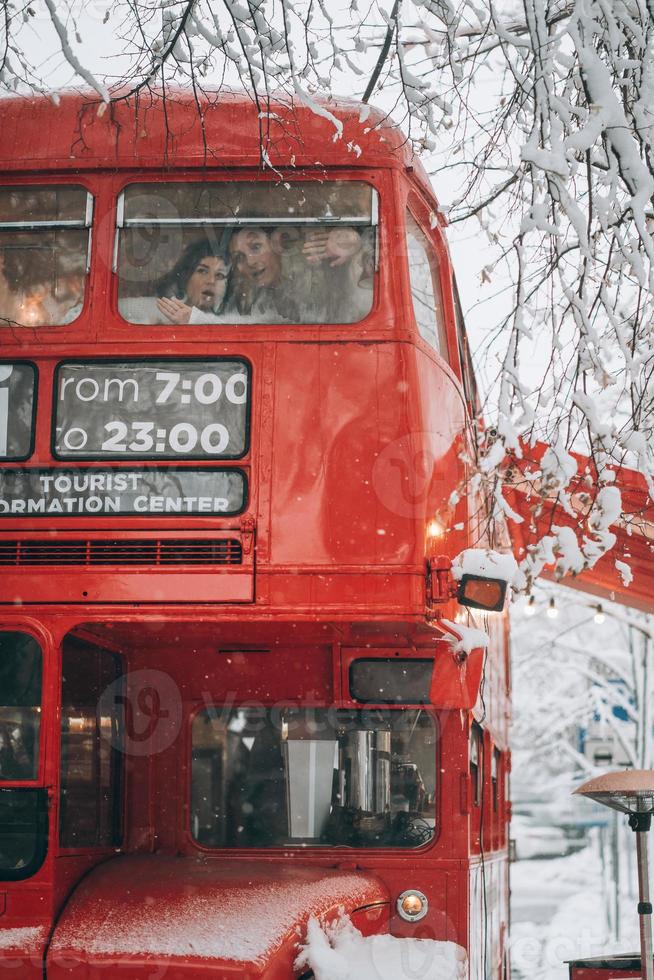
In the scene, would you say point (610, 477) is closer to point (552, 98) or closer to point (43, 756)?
point (552, 98)

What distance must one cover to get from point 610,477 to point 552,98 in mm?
1525

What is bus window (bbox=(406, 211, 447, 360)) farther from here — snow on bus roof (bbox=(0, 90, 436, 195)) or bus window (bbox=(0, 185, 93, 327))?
bus window (bbox=(0, 185, 93, 327))

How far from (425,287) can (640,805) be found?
3.52 m

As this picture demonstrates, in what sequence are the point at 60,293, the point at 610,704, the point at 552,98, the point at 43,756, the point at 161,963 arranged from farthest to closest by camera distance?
the point at 610,704
the point at 60,293
the point at 43,756
the point at 161,963
the point at 552,98

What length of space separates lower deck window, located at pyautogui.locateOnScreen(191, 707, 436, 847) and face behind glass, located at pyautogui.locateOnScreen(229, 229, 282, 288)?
2293mm

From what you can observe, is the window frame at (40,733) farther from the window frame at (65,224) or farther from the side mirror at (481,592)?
the side mirror at (481,592)

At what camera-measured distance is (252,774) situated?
686 cm

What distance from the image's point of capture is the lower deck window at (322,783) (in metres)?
6.74

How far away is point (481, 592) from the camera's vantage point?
5766 millimetres

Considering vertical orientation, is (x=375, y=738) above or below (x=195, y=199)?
below

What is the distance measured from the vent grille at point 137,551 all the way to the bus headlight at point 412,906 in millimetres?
2063

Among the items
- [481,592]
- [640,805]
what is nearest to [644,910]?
[640,805]

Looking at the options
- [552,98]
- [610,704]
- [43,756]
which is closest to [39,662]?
[43,756]

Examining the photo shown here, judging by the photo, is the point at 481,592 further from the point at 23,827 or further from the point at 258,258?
the point at 23,827
